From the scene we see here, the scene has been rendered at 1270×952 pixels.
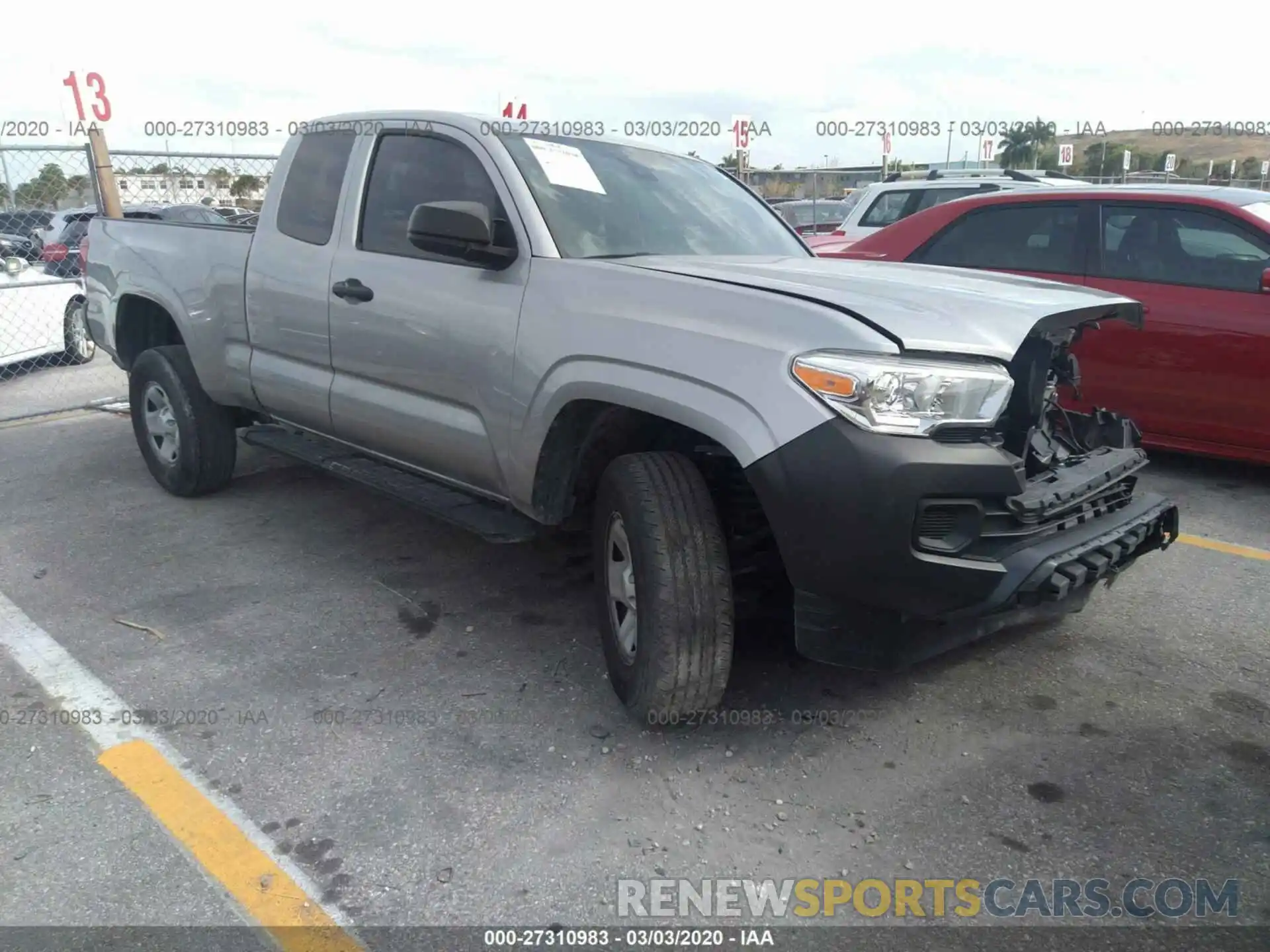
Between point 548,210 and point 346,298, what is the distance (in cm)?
101

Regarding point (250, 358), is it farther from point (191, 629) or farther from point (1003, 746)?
point (1003, 746)

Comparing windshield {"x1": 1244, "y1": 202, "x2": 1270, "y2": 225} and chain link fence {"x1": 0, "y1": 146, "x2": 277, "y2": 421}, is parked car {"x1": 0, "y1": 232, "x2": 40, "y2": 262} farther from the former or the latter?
windshield {"x1": 1244, "y1": 202, "x2": 1270, "y2": 225}

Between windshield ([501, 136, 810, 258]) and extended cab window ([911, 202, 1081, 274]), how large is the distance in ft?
7.97

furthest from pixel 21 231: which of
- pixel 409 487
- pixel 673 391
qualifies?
pixel 673 391

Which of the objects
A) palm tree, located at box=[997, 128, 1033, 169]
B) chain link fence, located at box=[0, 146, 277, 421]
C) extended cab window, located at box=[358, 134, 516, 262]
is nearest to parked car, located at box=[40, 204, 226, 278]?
chain link fence, located at box=[0, 146, 277, 421]

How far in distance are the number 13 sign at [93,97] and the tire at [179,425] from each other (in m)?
4.23

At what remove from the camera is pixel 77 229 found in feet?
44.1

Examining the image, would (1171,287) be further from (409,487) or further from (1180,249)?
(409,487)

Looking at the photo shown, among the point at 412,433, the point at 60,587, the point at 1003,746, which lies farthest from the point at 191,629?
the point at 1003,746

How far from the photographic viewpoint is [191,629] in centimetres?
389

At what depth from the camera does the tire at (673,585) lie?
2.86 m

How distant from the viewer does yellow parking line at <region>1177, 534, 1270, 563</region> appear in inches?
180

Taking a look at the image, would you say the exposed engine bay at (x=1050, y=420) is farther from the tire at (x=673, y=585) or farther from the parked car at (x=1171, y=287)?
the parked car at (x=1171, y=287)

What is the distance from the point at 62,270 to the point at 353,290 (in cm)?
897
